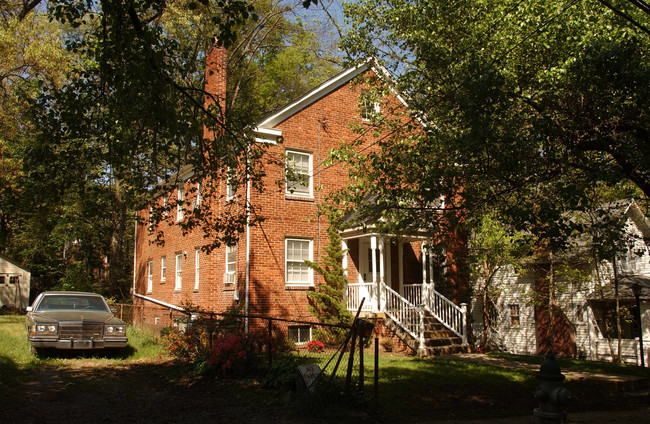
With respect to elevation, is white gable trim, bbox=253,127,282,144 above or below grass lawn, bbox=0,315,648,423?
above

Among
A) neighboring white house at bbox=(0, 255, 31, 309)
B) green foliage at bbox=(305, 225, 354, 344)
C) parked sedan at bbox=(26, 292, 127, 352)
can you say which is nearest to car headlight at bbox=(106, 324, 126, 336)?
parked sedan at bbox=(26, 292, 127, 352)

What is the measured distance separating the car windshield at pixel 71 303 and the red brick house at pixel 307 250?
204 cm

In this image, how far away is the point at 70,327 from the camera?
13.0 m

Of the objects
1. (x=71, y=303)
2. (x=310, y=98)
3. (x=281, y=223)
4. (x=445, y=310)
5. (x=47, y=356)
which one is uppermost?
(x=310, y=98)

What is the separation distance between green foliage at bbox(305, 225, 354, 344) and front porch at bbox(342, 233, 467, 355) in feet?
1.99

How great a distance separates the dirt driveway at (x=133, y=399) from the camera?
7684 millimetres

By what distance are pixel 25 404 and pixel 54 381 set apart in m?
2.14

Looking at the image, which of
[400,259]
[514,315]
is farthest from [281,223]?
[514,315]

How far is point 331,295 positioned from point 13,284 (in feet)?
84.5

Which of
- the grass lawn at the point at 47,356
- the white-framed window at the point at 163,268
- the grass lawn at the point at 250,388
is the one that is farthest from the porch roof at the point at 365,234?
the white-framed window at the point at 163,268

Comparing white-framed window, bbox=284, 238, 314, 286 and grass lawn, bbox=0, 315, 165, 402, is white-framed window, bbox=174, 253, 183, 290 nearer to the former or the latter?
grass lawn, bbox=0, 315, 165, 402

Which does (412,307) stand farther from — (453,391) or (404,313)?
(453,391)

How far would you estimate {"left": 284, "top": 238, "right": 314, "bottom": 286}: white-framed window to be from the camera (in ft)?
58.0

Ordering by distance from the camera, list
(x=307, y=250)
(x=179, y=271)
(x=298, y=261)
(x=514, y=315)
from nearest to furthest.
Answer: (x=298, y=261) → (x=307, y=250) → (x=179, y=271) → (x=514, y=315)
